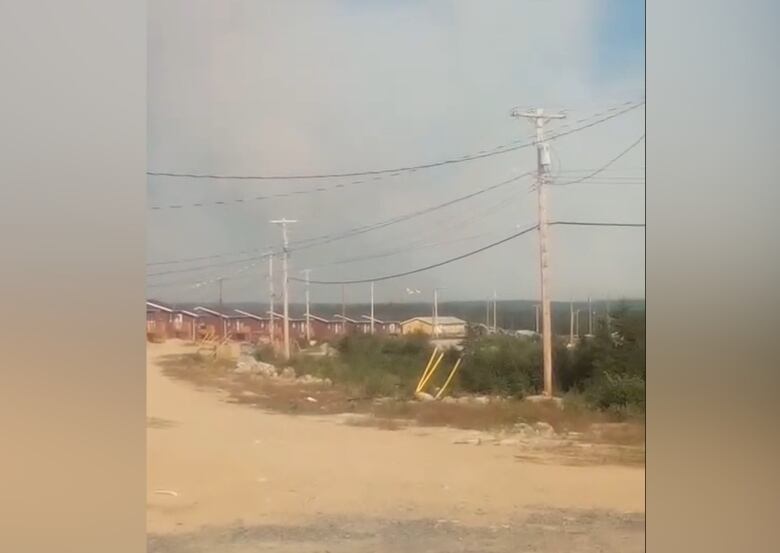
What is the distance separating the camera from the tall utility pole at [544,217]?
4.16 feet

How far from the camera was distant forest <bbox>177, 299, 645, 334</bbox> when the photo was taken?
4.15ft

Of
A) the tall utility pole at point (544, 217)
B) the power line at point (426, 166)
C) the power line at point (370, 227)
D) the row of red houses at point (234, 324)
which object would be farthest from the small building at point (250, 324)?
the tall utility pole at point (544, 217)

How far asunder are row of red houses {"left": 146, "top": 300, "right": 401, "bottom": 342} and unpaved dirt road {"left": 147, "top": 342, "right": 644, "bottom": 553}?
4 cm

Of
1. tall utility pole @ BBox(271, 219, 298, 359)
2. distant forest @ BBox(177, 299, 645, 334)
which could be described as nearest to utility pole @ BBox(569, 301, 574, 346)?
distant forest @ BBox(177, 299, 645, 334)

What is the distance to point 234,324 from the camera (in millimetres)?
1266

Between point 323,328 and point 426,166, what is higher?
point 426,166

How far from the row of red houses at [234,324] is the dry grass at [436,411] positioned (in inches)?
2.4

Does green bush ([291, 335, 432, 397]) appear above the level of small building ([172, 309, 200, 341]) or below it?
below

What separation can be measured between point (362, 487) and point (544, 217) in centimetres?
62

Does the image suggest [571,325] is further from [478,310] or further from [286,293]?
[286,293]

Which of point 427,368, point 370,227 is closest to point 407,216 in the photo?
point 370,227

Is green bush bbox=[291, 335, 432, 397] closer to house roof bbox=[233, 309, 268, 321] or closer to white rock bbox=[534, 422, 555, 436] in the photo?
house roof bbox=[233, 309, 268, 321]
